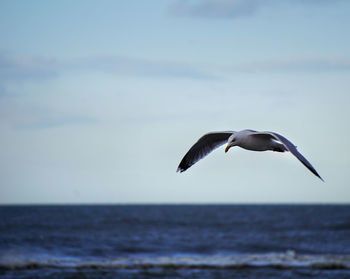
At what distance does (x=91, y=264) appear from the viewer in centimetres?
2075

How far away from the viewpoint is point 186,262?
21.2 meters

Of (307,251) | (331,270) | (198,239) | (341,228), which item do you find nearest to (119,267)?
(331,270)

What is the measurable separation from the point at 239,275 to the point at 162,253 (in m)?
7.22

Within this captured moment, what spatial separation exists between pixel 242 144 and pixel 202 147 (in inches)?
49.2

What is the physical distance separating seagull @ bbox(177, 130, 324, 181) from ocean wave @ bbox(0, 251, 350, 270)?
1186 cm

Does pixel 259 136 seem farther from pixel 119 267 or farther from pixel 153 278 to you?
pixel 119 267

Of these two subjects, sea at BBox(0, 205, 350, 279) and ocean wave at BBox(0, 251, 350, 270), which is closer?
sea at BBox(0, 205, 350, 279)

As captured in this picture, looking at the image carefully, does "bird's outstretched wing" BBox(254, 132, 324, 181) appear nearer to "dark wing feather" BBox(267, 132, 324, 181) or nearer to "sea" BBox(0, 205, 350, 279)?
"dark wing feather" BBox(267, 132, 324, 181)

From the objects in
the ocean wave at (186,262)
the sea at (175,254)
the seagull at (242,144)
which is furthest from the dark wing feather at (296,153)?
the ocean wave at (186,262)

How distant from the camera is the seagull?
6558mm

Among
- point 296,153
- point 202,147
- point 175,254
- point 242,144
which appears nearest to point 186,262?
point 175,254

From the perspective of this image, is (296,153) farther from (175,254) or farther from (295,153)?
(175,254)

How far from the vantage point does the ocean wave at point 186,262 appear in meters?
19.9

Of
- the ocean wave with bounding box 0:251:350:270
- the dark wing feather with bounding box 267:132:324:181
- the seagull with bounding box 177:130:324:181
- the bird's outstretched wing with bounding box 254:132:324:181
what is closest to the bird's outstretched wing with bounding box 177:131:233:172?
the seagull with bounding box 177:130:324:181
